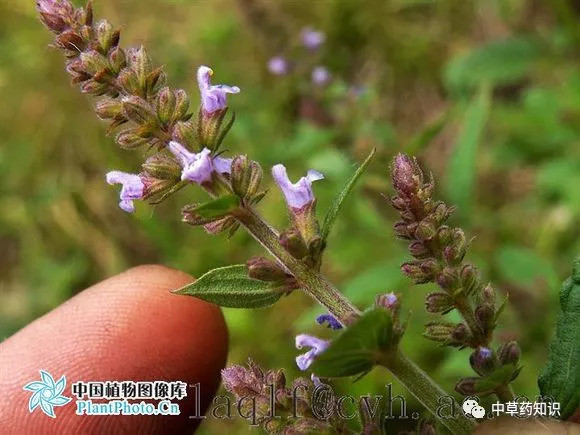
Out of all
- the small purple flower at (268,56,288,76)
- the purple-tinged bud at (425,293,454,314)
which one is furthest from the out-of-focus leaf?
the purple-tinged bud at (425,293,454,314)

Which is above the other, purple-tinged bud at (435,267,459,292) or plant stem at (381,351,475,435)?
purple-tinged bud at (435,267,459,292)

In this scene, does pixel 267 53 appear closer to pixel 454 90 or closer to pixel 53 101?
pixel 454 90

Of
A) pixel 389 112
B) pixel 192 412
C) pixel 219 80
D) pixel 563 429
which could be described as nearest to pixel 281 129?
pixel 219 80

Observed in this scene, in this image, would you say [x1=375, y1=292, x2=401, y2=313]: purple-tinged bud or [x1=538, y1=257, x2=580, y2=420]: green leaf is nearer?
[x1=375, y1=292, x2=401, y2=313]: purple-tinged bud

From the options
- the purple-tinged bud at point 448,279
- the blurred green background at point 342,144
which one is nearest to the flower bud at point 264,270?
the purple-tinged bud at point 448,279

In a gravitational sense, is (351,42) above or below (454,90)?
above

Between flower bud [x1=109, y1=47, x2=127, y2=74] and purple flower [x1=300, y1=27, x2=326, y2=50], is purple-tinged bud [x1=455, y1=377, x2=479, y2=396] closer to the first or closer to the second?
flower bud [x1=109, y1=47, x2=127, y2=74]

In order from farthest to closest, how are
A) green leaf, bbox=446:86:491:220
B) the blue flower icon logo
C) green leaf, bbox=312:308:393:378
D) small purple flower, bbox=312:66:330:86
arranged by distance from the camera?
small purple flower, bbox=312:66:330:86
green leaf, bbox=446:86:491:220
the blue flower icon logo
green leaf, bbox=312:308:393:378
